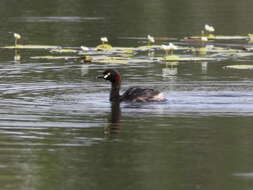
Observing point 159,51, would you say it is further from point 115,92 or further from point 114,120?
point 114,120

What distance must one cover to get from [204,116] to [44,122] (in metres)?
2.45

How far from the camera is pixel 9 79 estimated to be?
1997 centimetres

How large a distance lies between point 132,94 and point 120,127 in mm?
3242

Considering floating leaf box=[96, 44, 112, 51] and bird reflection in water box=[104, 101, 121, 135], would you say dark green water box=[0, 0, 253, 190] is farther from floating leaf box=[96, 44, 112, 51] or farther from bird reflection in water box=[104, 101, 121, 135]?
floating leaf box=[96, 44, 112, 51]

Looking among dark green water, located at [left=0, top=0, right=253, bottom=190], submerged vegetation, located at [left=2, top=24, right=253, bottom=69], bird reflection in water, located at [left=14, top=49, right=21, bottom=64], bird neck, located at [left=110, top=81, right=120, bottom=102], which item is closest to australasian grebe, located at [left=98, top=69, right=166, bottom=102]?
bird neck, located at [left=110, top=81, right=120, bottom=102]

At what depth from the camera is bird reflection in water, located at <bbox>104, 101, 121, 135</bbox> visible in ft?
A: 44.7

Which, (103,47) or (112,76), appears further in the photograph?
(103,47)

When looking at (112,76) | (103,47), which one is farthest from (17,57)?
(112,76)

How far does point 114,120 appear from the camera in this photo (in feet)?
48.5

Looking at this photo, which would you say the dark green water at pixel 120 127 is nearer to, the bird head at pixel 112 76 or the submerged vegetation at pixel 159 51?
the bird head at pixel 112 76

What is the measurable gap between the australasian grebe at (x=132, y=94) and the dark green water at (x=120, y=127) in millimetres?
239

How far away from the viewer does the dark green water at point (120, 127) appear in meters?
10.4

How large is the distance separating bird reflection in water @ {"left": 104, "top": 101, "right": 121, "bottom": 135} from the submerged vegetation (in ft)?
20.3

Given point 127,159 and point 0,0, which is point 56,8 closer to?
point 0,0
